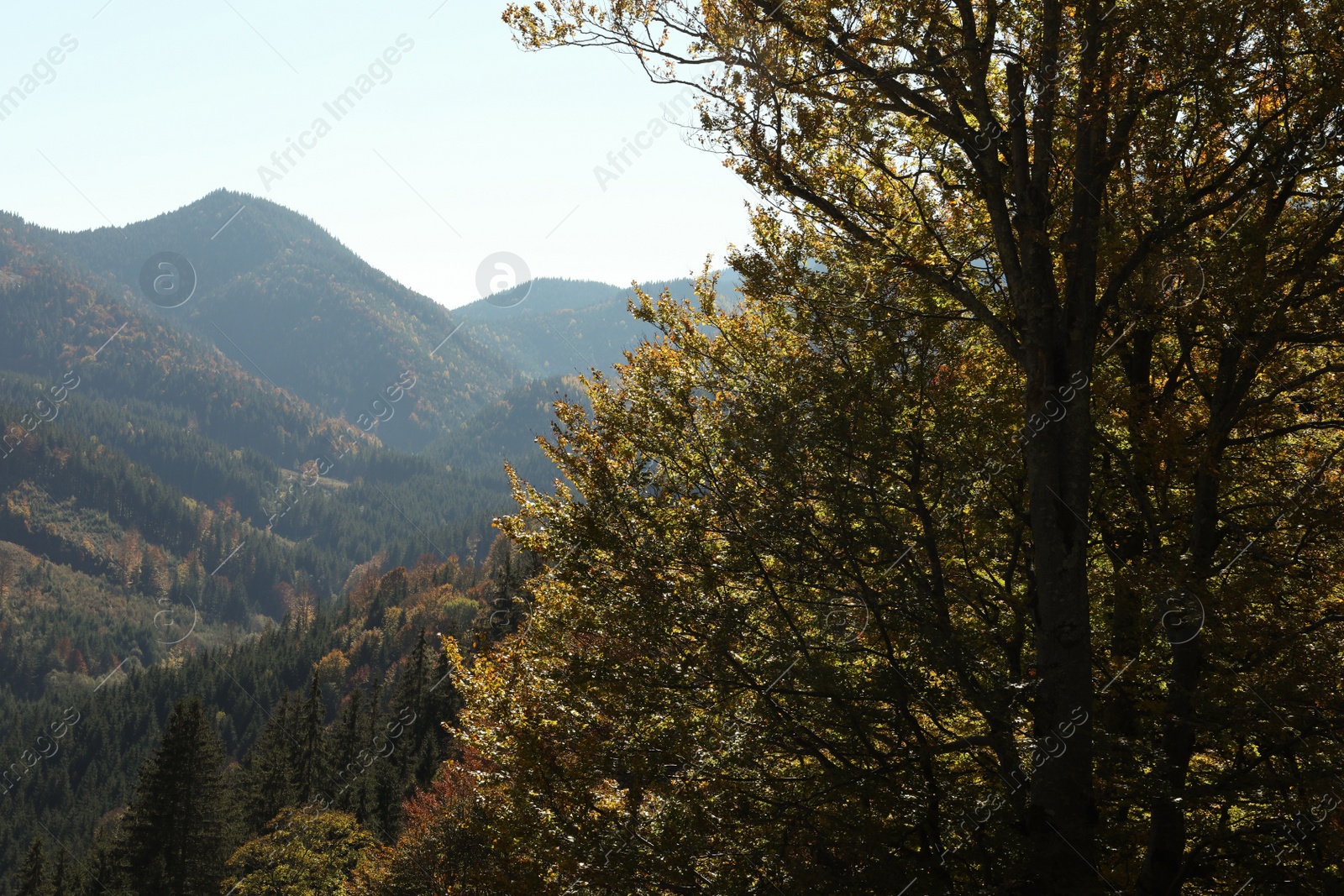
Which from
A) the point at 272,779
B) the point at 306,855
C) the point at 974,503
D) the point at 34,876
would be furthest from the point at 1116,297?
the point at 34,876

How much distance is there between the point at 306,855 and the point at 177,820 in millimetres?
13584

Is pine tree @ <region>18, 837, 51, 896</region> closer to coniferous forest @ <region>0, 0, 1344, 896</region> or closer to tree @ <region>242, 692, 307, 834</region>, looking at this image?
tree @ <region>242, 692, 307, 834</region>

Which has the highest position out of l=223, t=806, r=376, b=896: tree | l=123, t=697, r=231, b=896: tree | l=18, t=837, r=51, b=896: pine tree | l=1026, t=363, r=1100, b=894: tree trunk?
l=1026, t=363, r=1100, b=894: tree trunk

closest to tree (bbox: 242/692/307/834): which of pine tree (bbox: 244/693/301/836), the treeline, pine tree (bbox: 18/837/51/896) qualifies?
pine tree (bbox: 244/693/301/836)

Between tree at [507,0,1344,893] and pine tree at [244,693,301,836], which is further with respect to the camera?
pine tree at [244,693,301,836]

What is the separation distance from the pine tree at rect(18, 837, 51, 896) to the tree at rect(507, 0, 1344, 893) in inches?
2290

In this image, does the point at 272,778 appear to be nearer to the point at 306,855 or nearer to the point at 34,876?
the point at 34,876

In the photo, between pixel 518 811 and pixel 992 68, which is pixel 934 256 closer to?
pixel 992 68

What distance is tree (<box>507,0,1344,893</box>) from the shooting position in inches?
291

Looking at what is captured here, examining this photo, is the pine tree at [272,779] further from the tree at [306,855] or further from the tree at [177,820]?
the tree at [306,855]

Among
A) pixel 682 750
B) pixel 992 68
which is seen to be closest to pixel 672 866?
pixel 682 750

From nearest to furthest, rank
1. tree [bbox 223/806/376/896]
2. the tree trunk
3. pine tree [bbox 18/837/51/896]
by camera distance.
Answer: the tree trunk → tree [bbox 223/806/376/896] → pine tree [bbox 18/837/51/896]

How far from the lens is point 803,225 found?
973cm

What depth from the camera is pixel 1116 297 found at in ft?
28.5
